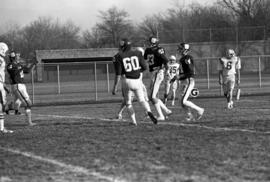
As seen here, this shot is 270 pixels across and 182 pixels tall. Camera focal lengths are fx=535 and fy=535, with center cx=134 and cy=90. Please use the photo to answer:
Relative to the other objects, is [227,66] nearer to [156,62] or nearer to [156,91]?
[156,62]

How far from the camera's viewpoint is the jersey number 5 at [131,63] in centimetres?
1206

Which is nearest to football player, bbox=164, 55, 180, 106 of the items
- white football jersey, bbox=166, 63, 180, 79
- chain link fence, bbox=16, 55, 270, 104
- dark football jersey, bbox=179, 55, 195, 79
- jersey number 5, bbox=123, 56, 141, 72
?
white football jersey, bbox=166, 63, 180, 79

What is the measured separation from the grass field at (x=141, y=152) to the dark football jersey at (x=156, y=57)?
1.70 m

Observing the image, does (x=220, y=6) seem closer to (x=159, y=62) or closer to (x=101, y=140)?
(x=159, y=62)

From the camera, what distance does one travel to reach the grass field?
688cm

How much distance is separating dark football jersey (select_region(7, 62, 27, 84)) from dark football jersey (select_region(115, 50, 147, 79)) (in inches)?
119

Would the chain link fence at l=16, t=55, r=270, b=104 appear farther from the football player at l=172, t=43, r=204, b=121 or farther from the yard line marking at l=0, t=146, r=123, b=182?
the yard line marking at l=0, t=146, r=123, b=182

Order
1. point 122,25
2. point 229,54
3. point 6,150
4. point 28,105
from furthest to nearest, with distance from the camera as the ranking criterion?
point 122,25 → point 229,54 → point 28,105 → point 6,150

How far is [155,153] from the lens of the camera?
8.45 metres

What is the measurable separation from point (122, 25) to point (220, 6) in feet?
60.6

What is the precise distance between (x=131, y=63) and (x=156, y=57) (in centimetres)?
192

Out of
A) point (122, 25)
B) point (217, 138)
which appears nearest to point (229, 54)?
point (217, 138)

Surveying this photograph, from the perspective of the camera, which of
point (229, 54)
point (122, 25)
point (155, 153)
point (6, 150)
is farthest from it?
point (122, 25)

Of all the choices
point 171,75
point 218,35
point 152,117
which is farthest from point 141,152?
point 218,35
